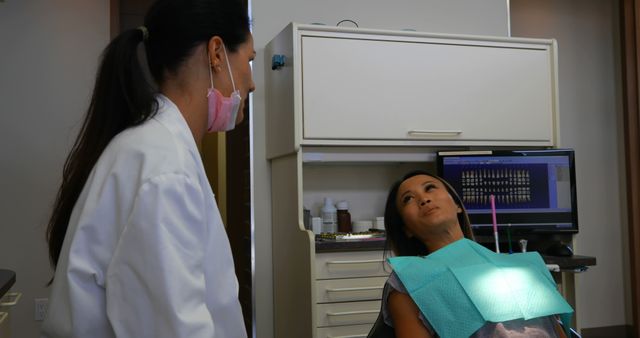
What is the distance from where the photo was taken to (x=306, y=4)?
3.19 m

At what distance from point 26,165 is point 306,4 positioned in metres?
1.71

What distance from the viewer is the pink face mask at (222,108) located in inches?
42.6

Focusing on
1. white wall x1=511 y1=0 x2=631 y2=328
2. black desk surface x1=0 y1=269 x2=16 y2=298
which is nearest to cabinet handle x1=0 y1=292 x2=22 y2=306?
black desk surface x1=0 y1=269 x2=16 y2=298

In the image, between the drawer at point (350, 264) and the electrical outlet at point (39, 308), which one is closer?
the drawer at point (350, 264)

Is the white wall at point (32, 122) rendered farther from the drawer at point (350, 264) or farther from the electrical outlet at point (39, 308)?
the drawer at point (350, 264)

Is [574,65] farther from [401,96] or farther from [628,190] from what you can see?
[401,96]

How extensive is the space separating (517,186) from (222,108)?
86.1 inches

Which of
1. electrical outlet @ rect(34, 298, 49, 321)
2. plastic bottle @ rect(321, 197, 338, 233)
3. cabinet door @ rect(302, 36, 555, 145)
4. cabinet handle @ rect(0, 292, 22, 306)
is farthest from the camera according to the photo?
electrical outlet @ rect(34, 298, 49, 321)

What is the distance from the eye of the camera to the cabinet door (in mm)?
2775

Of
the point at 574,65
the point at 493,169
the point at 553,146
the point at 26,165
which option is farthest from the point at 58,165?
the point at 574,65

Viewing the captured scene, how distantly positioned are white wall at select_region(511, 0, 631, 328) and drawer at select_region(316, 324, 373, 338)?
1982mm

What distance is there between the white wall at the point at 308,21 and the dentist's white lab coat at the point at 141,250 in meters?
2.18

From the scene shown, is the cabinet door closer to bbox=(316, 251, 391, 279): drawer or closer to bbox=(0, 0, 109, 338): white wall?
bbox=(316, 251, 391, 279): drawer

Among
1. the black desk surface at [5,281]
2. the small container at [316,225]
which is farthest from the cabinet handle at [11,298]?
the small container at [316,225]
